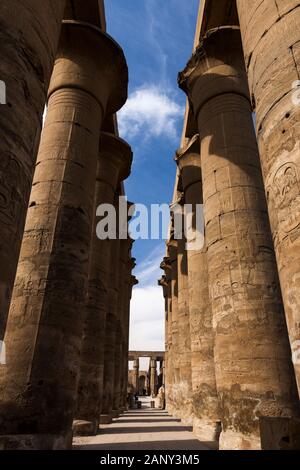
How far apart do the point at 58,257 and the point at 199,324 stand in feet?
17.3

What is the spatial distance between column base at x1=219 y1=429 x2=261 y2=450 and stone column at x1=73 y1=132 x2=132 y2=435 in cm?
412

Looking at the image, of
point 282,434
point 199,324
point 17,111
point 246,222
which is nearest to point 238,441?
point 282,434

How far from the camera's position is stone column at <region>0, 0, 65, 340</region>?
351 centimetres

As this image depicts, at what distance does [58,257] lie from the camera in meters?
6.46

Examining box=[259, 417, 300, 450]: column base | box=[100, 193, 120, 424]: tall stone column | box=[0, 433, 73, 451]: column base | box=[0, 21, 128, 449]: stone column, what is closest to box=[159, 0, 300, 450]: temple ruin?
box=[259, 417, 300, 450]: column base

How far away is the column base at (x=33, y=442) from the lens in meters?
4.93

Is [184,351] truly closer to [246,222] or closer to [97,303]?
[97,303]

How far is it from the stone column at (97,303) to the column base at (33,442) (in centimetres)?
356

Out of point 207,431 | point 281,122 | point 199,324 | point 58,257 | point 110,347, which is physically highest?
point 281,122

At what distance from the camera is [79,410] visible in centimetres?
913

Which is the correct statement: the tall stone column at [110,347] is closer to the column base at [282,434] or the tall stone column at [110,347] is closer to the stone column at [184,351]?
the stone column at [184,351]

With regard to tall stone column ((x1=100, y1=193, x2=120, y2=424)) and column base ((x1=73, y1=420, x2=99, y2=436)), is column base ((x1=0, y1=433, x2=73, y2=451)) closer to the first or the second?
column base ((x1=73, y1=420, x2=99, y2=436))

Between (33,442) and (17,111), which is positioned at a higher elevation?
(17,111)
